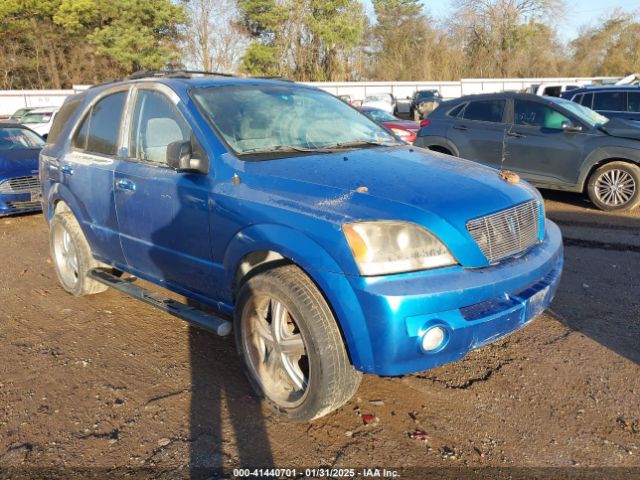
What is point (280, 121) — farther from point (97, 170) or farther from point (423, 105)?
point (423, 105)

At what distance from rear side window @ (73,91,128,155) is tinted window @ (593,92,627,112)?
1010 centimetres

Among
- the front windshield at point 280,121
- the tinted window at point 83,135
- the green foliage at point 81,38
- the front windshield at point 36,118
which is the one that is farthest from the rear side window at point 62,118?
the green foliage at point 81,38

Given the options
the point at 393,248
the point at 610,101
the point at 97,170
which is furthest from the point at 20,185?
the point at 610,101

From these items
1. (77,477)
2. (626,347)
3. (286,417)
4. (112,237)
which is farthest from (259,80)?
(626,347)

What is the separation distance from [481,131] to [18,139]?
8.14 meters

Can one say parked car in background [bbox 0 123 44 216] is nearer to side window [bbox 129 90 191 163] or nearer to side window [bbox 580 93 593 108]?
side window [bbox 129 90 191 163]

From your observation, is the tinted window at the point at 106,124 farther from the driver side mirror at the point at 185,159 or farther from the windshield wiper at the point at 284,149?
the windshield wiper at the point at 284,149

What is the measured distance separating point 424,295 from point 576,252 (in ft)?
13.4

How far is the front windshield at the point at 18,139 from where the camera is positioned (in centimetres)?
931

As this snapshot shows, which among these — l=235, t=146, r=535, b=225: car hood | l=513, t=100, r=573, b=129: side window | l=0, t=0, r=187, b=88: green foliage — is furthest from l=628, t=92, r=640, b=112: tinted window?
l=0, t=0, r=187, b=88: green foliage

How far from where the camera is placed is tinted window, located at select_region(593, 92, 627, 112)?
10.8 m

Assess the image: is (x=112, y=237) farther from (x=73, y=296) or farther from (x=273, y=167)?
(x=273, y=167)

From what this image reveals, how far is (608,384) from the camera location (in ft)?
10.5

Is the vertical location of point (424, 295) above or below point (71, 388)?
above
